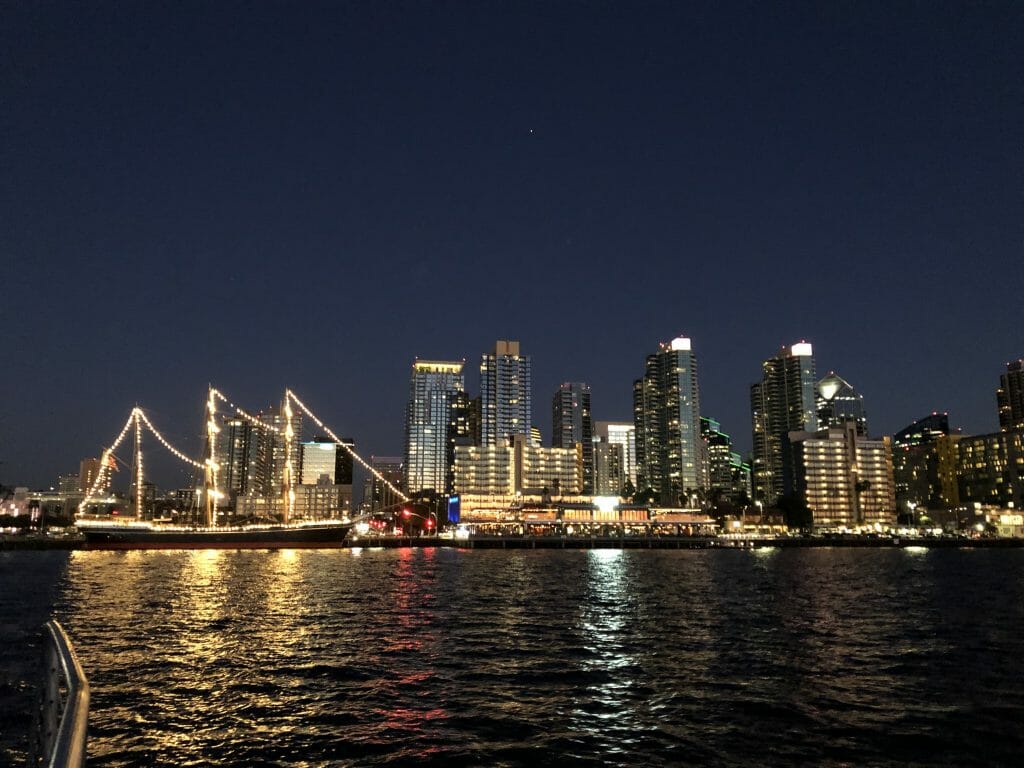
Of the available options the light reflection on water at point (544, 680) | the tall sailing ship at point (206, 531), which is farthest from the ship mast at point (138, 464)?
the light reflection on water at point (544, 680)

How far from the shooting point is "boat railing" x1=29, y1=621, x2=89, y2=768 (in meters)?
4.67

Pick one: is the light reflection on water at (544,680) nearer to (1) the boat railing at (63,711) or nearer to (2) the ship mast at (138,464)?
(1) the boat railing at (63,711)

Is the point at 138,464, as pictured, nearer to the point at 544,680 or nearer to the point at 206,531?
the point at 206,531

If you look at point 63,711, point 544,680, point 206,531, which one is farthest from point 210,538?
point 63,711

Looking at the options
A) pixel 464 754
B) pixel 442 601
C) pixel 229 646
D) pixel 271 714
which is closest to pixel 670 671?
pixel 464 754

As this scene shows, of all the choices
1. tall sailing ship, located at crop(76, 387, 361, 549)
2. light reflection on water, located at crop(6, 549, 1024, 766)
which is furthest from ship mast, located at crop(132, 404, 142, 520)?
light reflection on water, located at crop(6, 549, 1024, 766)

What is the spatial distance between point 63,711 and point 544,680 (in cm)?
2217

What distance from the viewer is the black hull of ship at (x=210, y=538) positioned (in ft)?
494

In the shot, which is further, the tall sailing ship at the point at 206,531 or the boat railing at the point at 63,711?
the tall sailing ship at the point at 206,531

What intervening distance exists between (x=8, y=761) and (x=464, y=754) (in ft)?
34.1

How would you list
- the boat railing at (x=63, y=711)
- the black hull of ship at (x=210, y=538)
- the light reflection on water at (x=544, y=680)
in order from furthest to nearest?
1. the black hull of ship at (x=210, y=538)
2. the light reflection on water at (x=544, y=680)
3. the boat railing at (x=63, y=711)

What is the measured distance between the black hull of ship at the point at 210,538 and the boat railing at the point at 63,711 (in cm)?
15970

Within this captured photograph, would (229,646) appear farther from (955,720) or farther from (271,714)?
(955,720)

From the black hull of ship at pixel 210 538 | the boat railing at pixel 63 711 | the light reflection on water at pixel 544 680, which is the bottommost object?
the black hull of ship at pixel 210 538
